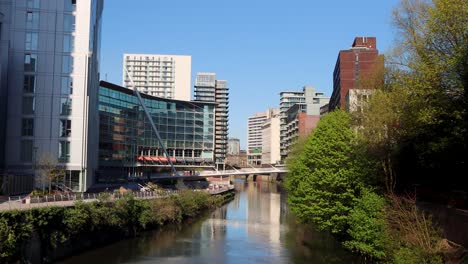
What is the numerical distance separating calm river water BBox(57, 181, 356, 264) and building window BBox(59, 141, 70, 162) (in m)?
15.0

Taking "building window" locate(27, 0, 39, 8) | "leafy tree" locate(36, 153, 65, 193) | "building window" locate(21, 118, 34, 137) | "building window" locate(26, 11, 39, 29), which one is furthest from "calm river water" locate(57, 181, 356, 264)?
"building window" locate(27, 0, 39, 8)

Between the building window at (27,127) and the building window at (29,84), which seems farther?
the building window at (29,84)

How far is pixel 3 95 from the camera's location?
6150 centimetres

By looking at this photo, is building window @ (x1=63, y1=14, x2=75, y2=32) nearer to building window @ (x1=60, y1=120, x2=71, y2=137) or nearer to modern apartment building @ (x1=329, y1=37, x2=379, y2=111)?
building window @ (x1=60, y1=120, x2=71, y2=137)

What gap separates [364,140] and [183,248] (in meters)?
19.5

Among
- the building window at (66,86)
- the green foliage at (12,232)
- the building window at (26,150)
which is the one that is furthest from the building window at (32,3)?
the green foliage at (12,232)

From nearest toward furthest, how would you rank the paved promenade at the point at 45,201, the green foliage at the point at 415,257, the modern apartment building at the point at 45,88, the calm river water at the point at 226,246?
the green foliage at the point at 415,257 → the paved promenade at the point at 45,201 → the calm river water at the point at 226,246 → the modern apartment building at the point at 45,88

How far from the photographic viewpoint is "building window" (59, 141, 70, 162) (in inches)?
2408

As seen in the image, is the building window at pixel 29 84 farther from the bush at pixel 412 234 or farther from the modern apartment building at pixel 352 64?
the modern apartment building at pixel 352 64

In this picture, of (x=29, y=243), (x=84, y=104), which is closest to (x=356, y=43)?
(x=84, y=104)

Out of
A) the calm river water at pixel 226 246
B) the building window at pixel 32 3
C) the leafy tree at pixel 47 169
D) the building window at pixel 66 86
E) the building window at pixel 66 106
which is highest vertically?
the building window at pixel 32 3

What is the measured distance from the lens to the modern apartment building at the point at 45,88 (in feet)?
199

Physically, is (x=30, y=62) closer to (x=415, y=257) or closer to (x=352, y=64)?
(x=415, y=257)

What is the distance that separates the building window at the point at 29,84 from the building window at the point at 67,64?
3715mm
